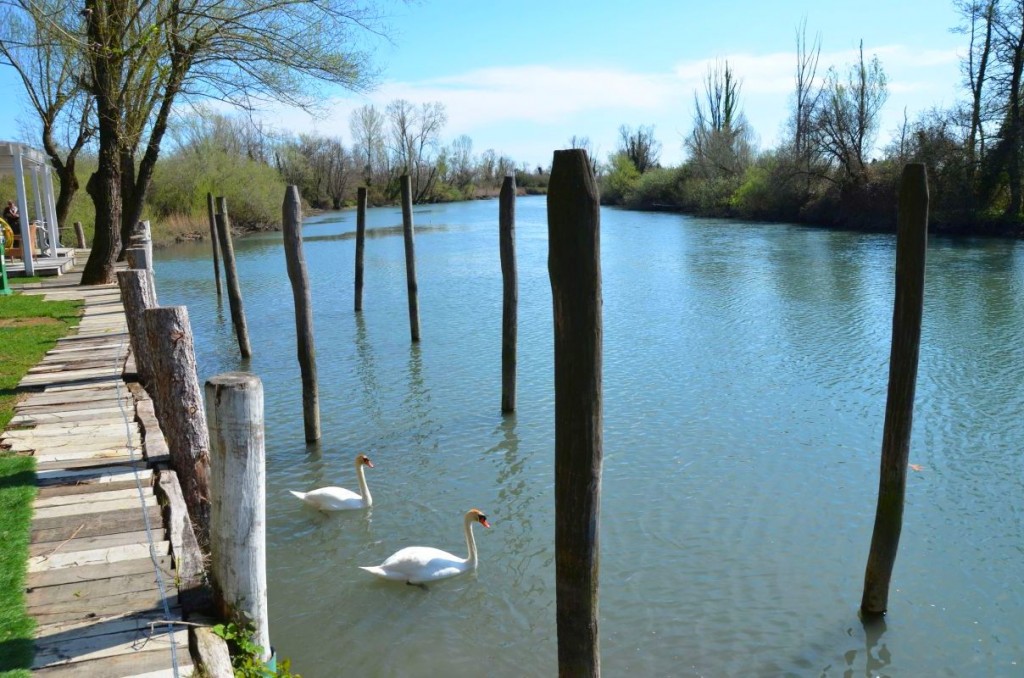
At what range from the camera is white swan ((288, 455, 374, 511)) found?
7262mm

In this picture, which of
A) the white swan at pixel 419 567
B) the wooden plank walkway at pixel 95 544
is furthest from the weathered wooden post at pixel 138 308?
the white swan at pixel 419 567

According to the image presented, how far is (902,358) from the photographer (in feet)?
16.5

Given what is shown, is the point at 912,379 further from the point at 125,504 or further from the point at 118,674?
the point at 125,504

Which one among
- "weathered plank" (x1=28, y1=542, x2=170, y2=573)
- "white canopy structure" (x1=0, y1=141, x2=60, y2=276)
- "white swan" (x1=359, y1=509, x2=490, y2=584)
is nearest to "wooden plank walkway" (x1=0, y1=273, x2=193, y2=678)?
"weathered plank" (x1=28, y1=542, x2=170, y2=573)

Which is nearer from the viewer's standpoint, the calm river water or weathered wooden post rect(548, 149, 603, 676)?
weathered wooden post rect(548, 149, 603, 676)

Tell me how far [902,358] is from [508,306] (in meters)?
5.71

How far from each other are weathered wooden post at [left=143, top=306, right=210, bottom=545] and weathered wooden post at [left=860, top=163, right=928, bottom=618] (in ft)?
14.8

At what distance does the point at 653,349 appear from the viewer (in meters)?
13.8

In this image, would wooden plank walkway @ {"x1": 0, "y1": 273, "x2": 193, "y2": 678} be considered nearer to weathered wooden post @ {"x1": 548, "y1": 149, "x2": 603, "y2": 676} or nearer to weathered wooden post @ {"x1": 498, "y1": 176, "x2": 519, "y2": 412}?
weathered wooden post @ {"x1": 548, "y1": 149, "x2": 603, "y2": 676}

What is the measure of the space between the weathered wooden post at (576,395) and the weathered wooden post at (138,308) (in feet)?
18.4

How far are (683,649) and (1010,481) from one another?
4.55 metres

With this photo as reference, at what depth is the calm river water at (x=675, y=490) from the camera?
5.41 m

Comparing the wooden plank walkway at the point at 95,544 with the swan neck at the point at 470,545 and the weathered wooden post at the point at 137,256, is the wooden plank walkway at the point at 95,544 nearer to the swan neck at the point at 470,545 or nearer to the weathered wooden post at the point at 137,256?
the swan neck at the point at 470,545

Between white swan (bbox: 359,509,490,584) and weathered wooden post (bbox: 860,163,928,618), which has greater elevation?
weathered wooden post (bbox: 860,163,928,618)
